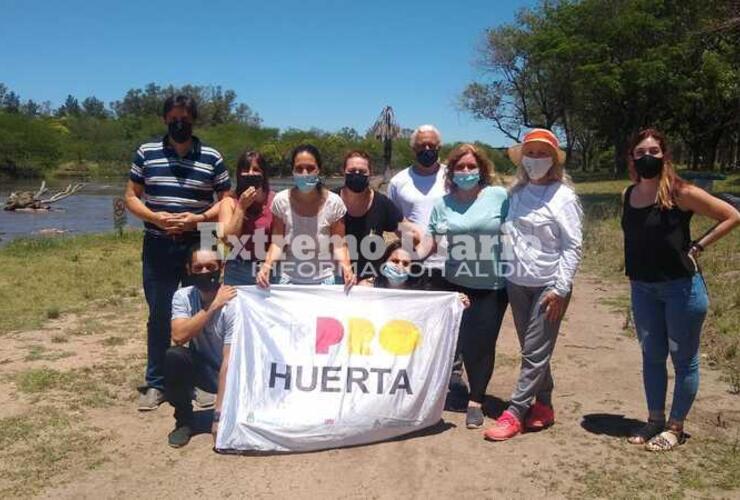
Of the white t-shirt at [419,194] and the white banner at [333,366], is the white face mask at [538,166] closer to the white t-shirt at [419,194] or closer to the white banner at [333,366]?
the white t-shirt at [419,194]

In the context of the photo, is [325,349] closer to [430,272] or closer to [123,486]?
[430,272]

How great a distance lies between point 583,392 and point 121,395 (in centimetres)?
362

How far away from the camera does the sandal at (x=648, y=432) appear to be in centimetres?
412

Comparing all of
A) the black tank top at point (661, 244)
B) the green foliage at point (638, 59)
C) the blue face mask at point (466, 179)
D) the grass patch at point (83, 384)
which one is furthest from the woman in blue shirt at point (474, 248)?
the green foliage at point (638, 59)

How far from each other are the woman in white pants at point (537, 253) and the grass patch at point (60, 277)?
5.43 m

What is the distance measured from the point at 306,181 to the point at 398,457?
1838 mm

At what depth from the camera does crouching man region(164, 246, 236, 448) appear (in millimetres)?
4137

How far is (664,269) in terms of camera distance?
384 cm

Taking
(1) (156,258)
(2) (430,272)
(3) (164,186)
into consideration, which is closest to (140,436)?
(1) (156,258)

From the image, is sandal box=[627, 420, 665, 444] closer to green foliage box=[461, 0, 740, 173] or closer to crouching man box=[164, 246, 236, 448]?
crouching man box=[164, 246, 236, 448]

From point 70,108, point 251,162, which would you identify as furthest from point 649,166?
point 70,108

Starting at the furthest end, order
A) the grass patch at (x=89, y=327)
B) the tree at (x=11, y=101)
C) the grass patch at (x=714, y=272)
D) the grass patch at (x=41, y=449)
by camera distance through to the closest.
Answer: the tree at (x=11, y=101), the grass patch at (x=89, y=327), the grass patch at (x=714, y=272), the grass patch at (x=41, y=449)

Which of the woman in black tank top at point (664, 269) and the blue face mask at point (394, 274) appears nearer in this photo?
the woman in black tank top at point (664, 269)

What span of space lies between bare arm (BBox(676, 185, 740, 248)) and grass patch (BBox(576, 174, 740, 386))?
1.83m
